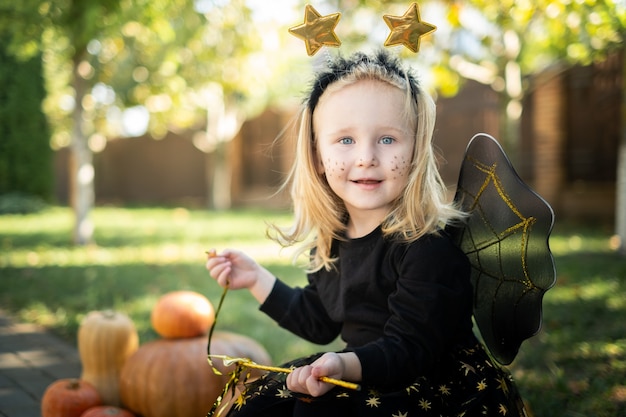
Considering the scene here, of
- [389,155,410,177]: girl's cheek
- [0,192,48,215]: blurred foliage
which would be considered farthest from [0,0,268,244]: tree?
[389,155,410,177]: girl's cheek

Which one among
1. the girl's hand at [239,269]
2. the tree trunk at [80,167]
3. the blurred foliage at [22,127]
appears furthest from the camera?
the blurred foliage at [22,127]

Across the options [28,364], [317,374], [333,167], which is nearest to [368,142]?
[333,167]

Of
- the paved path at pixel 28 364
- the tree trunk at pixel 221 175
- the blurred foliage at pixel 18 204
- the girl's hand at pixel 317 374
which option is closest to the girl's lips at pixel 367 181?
the girl's hand at pixel 317 374

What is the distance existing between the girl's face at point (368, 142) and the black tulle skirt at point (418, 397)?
0.57 meters

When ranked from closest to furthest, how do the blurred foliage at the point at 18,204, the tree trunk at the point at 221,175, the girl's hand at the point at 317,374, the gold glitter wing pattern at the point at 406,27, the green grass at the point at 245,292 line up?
the girl's hand at the point at 317,374 < the gold glitter wing pattern at the point at 406,27 < the green grass at the point at 245,292 < the blurred foliage at the point at 18,204 < the tree trunk at the point at 221,175

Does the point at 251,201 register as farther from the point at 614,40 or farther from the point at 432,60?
the point at 614,40

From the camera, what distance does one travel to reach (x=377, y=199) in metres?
Result: 2.09

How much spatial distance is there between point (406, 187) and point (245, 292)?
403 centimetres

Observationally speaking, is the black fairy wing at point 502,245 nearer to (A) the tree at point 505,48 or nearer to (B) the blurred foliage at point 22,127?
(A) the tree at point 505,48

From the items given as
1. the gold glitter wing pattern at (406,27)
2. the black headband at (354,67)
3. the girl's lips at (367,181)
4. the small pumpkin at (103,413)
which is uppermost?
the gold glitter wing pattern at (406,27)

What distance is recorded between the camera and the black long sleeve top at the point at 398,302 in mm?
1878

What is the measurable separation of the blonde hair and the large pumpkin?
94 cm

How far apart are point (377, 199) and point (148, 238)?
8.04 metres

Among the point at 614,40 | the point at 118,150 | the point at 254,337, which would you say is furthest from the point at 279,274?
the point at 118,150
